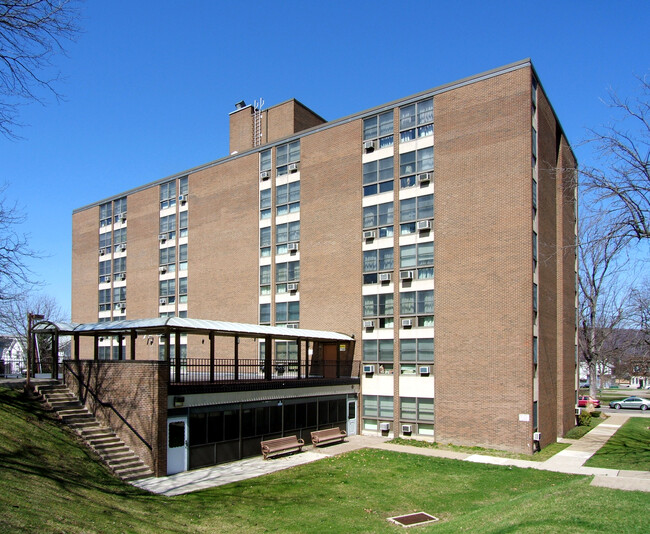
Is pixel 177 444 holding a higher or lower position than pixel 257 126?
lower

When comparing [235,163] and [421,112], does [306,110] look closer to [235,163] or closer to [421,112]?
[235,163]

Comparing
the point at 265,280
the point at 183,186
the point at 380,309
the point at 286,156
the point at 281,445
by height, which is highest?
the point at 286,156

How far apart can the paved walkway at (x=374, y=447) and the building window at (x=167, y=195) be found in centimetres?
2152

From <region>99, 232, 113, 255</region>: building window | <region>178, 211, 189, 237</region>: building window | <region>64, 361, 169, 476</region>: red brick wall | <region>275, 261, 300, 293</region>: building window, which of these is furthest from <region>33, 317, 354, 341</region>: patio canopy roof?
<region>99, 232, 113, 255</region>: building window

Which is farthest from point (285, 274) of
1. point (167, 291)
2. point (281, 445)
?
point (281, 445)

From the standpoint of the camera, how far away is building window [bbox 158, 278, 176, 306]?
38375 mm

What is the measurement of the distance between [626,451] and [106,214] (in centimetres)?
3925

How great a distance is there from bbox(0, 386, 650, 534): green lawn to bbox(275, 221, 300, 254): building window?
45.4 feet

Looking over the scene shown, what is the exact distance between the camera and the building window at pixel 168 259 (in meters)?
38.6

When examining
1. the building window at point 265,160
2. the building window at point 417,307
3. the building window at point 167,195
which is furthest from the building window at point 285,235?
the building window at point 167,195

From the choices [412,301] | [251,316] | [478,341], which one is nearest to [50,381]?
[251,316]

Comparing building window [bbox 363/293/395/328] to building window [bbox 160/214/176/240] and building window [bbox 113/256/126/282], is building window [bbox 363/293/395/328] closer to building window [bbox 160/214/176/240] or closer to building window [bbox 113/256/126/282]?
building window [bbox 160/214/176/240]

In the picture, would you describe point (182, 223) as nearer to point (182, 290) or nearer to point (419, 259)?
point (182, 290)

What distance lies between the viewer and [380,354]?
91.5 ft
